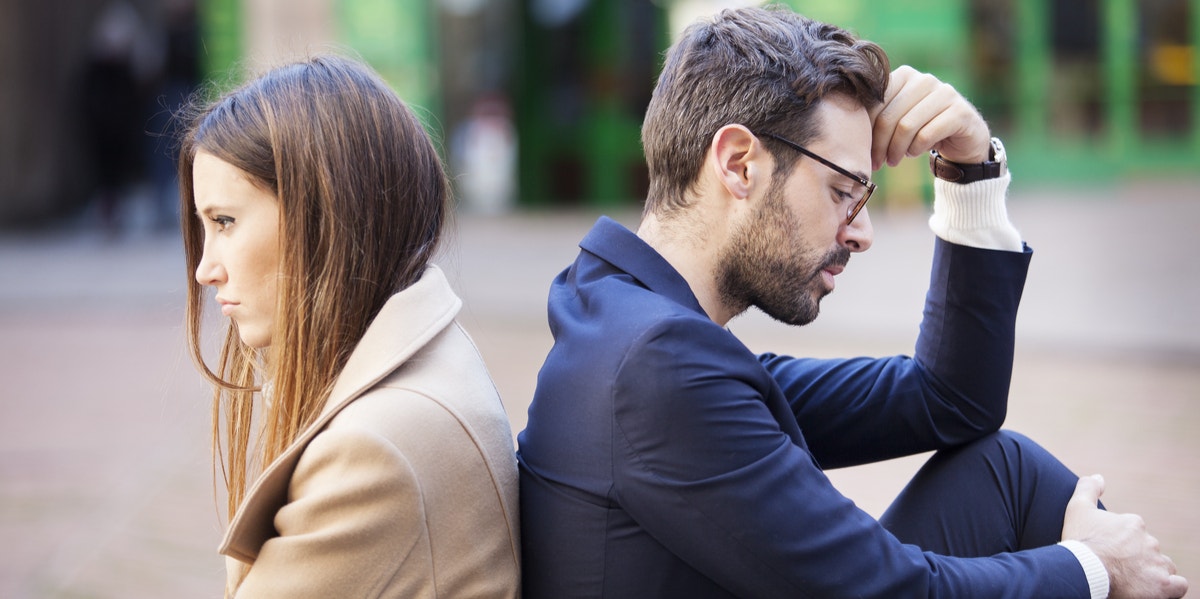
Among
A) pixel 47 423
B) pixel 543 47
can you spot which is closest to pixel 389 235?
pixel 47 423

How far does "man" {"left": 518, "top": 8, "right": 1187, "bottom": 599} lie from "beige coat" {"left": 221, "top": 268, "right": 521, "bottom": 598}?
10cm

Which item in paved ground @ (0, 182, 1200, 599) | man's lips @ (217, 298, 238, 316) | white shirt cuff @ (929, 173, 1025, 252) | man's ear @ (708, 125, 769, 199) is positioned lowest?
paved ground @ (0, 182, 1200, 599)

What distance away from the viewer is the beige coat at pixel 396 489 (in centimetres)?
165

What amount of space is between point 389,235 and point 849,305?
659 cm

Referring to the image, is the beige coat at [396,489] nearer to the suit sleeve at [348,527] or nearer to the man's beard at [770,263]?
the suit sleeve at [348,527]

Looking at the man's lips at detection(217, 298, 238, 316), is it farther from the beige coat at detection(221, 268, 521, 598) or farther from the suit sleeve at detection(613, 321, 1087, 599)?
the suit sleeve at detection(613, 321, 1087, 599)

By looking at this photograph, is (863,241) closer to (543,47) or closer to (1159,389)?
(1159,389)

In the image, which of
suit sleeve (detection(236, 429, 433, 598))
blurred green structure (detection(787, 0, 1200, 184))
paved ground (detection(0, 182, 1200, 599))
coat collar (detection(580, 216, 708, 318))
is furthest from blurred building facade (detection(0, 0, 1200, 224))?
suit sleeve (detection(236, 429, 433, 598))

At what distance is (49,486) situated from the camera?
5.21 meters

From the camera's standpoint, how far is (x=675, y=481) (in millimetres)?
1665

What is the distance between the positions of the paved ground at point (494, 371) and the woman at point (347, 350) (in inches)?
14.9

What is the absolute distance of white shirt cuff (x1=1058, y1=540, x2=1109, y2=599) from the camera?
6.31 ft

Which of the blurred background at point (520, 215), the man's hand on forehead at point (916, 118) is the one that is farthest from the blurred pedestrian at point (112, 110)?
the man's hand on forehead at point (916, 118)

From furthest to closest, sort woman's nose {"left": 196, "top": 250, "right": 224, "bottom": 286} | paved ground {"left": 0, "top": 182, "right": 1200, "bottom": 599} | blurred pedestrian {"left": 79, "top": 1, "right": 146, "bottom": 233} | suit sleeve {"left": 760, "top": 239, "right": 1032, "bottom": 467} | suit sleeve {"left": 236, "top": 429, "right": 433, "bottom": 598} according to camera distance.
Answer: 1. blurred pedestrian {"left": 79, "top": 1, "right": 146, "bottom": 233}
2. paved ground {"left": 0, "top": 182, "right": 1200, "bottom": 599}
3. suit sleeve {"left": 760, "top": 239, "right": 1032, "bottom": 467}
4. woman's nose {"left": 196, "top": 250, "right": 224, "bottom": 286}
5. suit sleeve {"left": 236, "top": 429, "right": 433, "bottom": 598}
